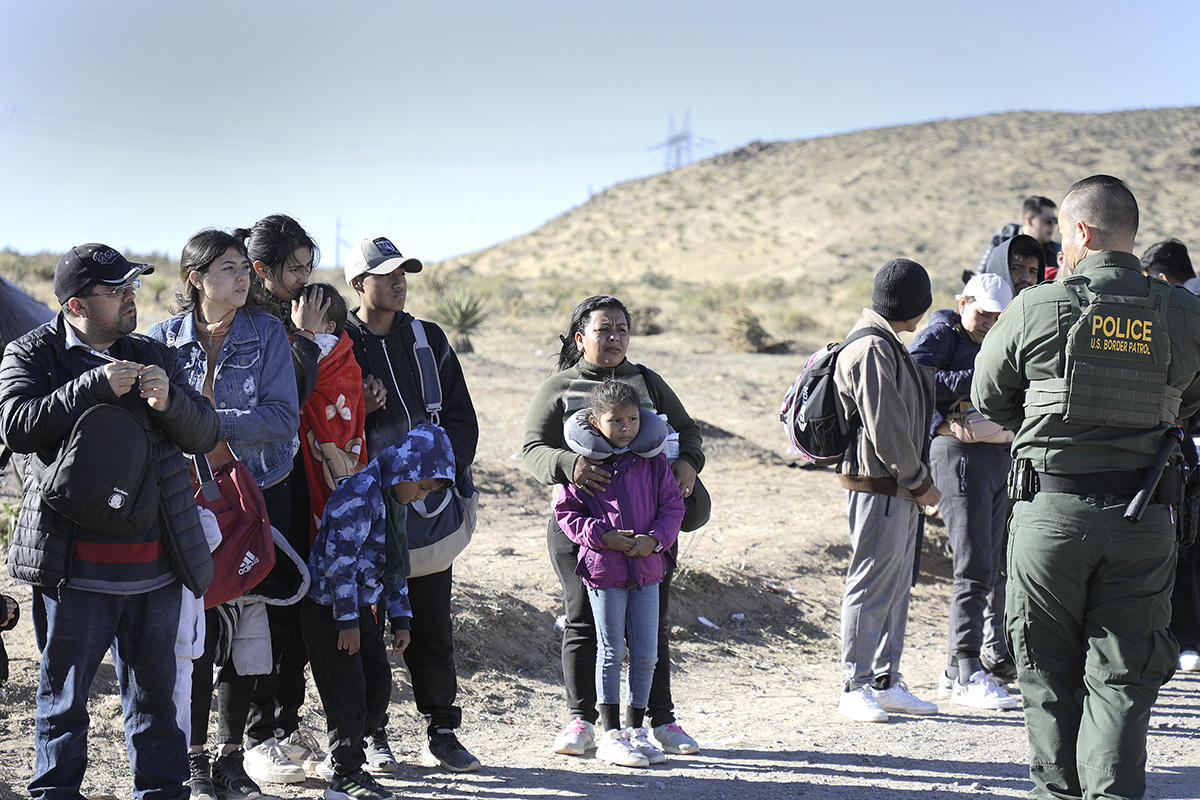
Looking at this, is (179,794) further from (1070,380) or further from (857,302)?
(857,302)

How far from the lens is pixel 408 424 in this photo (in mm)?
5266

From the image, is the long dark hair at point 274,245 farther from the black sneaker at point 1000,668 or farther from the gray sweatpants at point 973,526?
the black sneaker at point 1000,668

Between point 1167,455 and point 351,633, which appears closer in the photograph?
point 1167,455

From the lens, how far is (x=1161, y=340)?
4199 mm

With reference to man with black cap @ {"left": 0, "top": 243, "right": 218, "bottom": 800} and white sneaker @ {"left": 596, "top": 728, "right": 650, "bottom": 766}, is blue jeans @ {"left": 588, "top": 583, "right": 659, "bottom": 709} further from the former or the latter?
man with black cap @ {"left": 0, "top": 243, "right": 218, "bottom": 800}

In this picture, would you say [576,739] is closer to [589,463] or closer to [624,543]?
[624,543]

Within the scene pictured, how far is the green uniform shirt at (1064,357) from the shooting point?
13.8ft

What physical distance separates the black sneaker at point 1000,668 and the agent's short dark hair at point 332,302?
3.98 m

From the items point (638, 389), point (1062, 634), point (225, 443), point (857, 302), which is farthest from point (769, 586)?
point (857, 302)

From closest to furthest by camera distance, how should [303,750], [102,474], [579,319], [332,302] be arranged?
1. [102,474]
2. [332,302]
3. [303,750]
4. [579,319]

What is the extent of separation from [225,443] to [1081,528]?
10.3ft

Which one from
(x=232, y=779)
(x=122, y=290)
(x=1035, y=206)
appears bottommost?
(x=232, y=779)

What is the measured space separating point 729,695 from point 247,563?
3.36 m

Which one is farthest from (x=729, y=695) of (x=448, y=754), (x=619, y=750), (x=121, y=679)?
(x=121, y=679)
